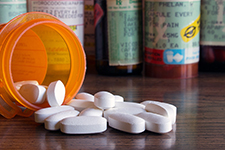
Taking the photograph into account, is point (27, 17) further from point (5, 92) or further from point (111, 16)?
point (111, 16)

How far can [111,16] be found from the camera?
32.8 inches

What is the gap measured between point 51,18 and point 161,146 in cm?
31

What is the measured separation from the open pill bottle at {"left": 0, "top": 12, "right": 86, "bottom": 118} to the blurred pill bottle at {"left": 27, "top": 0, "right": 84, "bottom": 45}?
0.18ft

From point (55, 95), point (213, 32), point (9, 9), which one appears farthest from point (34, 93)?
point (213, 32)

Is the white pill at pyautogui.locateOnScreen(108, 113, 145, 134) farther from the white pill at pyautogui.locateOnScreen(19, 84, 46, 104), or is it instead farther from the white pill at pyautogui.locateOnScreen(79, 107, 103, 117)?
the white pill at pyautogui.locateOnScreen(19, 84, 46, 104)

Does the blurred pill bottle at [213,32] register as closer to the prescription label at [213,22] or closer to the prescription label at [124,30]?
the prescription label at [213,22]

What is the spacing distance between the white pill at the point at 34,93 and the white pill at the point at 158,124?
0.19 m

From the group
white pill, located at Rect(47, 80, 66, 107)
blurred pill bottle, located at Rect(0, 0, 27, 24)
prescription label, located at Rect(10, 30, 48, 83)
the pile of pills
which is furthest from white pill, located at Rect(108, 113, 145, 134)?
blurred pill bottle, located at Rect(0, 0, 27, 24)

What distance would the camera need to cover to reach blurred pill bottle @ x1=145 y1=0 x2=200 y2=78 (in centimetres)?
80

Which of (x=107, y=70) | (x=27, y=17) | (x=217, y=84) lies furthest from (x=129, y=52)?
(x=27, y=17)

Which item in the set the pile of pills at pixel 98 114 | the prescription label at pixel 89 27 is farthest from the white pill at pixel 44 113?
the prescription label at pixel 89 27

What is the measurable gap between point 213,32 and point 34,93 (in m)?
0.53

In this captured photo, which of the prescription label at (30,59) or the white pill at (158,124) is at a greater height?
the prescription label at (30,59)

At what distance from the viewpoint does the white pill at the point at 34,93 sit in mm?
576
